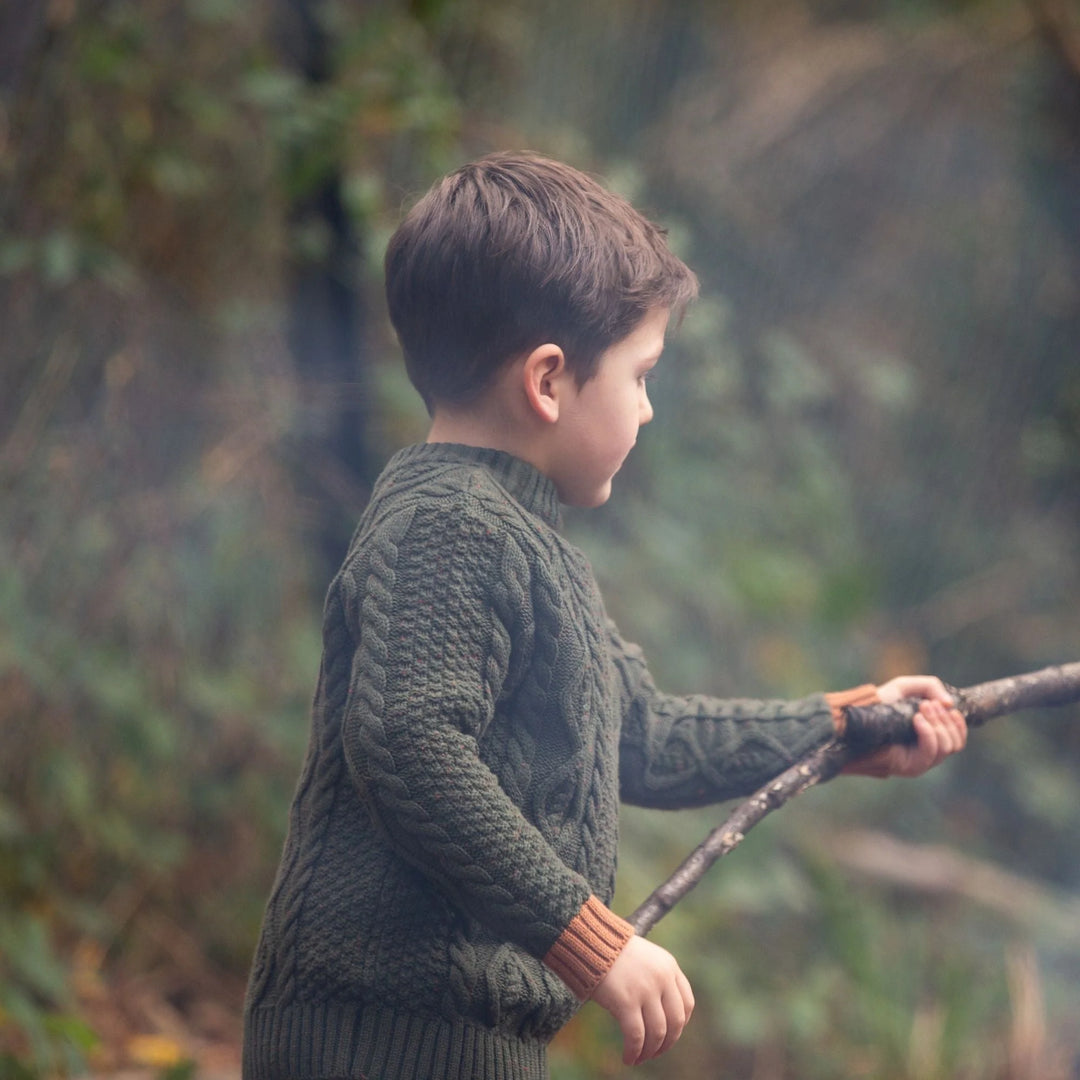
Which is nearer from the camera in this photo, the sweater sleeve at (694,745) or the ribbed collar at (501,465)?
the ribbed collar at (501,465)

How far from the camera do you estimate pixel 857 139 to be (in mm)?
3457

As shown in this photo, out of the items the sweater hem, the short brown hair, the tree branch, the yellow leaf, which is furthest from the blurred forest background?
the short brown hair

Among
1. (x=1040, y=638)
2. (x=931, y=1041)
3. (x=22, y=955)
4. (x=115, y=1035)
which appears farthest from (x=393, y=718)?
(x=1040, y=638)

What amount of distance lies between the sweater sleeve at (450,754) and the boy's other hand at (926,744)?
347 millimetres

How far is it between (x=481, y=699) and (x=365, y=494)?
1.66 metres

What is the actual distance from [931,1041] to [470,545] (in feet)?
6.04

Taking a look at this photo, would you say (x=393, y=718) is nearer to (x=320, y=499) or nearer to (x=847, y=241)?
(x=320, y=499)

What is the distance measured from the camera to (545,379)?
91 centimetres

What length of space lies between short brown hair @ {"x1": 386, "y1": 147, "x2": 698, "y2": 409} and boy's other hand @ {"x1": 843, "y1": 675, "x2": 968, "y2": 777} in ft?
1.29

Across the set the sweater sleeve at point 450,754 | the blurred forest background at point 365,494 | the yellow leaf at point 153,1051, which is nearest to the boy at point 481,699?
the sweater sleeve at point 450,754

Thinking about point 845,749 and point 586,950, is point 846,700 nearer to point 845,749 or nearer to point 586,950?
point 845,749

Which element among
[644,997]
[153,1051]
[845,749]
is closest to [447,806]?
[644,997]

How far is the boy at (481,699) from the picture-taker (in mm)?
800

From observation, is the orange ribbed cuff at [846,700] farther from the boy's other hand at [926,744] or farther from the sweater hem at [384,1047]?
the sweater hem at [384,1047]
